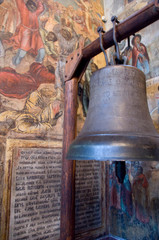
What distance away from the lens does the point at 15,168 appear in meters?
1.59

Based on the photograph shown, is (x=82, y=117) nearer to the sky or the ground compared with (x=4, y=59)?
nearer to the ground

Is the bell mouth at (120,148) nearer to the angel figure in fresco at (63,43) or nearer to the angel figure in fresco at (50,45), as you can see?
the angel figure in fresco at (63,43)

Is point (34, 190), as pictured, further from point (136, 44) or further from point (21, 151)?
point (136, 44)

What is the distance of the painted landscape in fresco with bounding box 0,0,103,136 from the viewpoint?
168 centimetres

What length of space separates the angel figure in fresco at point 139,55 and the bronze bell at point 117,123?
1.05 metres

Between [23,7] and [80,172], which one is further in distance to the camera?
[80,172]

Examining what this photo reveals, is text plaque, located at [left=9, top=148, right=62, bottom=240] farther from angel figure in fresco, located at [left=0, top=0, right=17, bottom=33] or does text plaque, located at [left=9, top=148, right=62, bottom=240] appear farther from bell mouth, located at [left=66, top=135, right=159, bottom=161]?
angel figure in fresco, located at [left=0, top=0, right=17, bottom=33]

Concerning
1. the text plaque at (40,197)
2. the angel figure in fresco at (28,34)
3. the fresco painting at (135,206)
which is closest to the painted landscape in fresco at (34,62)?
the angel figure in fresco at (28,34)

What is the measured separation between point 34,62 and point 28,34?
28cm

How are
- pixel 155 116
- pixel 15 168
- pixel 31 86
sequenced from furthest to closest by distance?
pixel 155 116, pixel 31 86, pixel 15 168

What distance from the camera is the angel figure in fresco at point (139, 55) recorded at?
7.22 ft

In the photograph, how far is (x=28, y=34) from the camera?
74.9 inches

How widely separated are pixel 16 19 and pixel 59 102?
0.86 metres

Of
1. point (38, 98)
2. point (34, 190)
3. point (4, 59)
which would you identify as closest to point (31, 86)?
point (38, 98)
